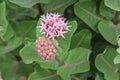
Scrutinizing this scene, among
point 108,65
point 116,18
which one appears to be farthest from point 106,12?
point 108,65

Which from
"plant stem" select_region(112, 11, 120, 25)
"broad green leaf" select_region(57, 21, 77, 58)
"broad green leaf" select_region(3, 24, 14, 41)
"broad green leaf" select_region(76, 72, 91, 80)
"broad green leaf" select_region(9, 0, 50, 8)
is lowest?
"broad green leaf" select_region(76, 72, 91, 80)

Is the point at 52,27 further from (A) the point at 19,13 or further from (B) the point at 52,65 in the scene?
(A) the point at 19,13

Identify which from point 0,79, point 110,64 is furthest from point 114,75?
point 0,79

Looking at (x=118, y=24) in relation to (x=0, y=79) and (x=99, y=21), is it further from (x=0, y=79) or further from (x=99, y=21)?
(x=0, y=79)

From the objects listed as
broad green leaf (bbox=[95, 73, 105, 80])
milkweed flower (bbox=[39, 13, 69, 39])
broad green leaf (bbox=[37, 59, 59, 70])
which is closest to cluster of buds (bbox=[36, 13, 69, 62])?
milkweed flower (bbox=[39, 13, 69, 39])

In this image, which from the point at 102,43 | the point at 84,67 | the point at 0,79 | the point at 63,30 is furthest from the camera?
the point at 0,79

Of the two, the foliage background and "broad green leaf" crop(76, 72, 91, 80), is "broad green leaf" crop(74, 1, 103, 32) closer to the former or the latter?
the foliage background
